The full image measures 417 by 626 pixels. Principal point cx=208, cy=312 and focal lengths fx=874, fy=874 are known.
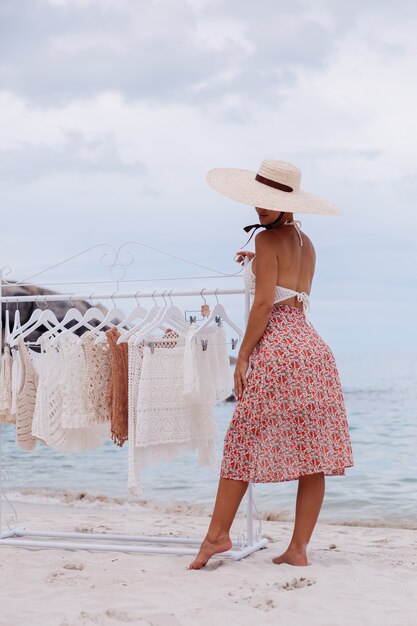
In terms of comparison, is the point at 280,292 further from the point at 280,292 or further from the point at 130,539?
the point at 130,539

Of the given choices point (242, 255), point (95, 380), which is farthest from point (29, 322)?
point (242, 255)

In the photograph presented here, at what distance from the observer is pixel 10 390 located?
4.97m

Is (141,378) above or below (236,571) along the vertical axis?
above

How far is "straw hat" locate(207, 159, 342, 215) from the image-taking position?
4.19 m

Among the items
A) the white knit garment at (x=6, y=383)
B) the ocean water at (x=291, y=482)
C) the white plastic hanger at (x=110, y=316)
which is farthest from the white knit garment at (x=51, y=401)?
the ocean water at (x=291, y=482)

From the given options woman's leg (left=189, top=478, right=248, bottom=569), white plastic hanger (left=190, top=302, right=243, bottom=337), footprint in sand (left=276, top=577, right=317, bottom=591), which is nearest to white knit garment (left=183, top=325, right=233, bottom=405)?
white plastic hanger (left=190, top=302, right=243, bottom=337)

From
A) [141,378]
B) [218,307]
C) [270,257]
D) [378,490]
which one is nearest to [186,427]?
[141,378]

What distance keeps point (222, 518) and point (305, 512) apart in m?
0.41

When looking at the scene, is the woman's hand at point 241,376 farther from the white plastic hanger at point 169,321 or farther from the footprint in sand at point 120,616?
the footprint in sand at point 120,616

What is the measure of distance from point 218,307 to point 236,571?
133 cm

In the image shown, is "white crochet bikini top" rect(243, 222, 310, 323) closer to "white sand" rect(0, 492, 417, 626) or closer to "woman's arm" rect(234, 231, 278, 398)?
"woman's arm" rect(234, 231, 278, 398)

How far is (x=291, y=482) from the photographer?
8.76 metres

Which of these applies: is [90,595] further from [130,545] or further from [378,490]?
[378,490]

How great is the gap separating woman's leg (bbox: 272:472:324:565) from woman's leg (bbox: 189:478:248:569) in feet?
0.96
